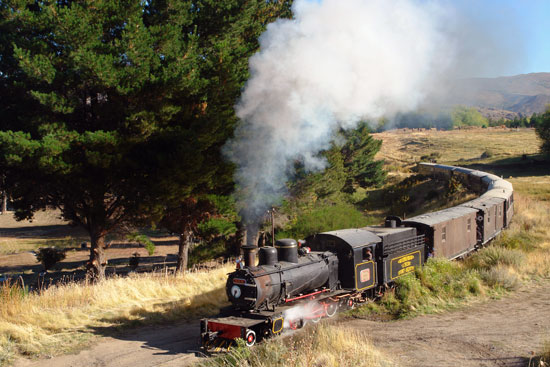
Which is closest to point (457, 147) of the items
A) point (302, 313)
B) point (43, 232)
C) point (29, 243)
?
point (43, 232)

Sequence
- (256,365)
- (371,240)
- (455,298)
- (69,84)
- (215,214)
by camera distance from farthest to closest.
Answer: (215,214)
(69,84)
(455,298)
(371,240)
(256,365)

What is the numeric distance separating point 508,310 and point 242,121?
10.4 meters

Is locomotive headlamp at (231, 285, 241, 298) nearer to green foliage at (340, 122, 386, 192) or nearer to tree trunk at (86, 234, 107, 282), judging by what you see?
tree trunk at (86, 234, 107, 282)

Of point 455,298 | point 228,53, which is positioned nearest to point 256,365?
point 455,298

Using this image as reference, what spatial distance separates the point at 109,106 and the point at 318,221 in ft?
41.4

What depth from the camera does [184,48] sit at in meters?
14.7

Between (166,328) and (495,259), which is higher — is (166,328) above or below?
below

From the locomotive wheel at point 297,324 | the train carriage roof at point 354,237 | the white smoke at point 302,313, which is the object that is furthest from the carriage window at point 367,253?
the locomotive wheel at point 297,324

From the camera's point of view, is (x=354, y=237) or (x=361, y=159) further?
(x=361, y=159)

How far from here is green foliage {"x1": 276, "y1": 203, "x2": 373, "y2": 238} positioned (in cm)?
2212

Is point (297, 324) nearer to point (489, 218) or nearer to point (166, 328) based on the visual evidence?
point (166, 328)

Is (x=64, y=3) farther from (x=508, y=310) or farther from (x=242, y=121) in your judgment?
(x=508, y=310)

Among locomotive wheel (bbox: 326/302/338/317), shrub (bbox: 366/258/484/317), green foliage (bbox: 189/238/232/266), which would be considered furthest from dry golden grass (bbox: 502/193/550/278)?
green foliage (bbox: 189/238/232/266)

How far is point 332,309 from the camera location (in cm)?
1061
